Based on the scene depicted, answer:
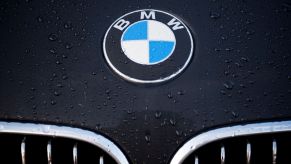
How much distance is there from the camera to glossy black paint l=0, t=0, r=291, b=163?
1.52 metres

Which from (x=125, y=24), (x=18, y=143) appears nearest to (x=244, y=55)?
(x=125, y=24)

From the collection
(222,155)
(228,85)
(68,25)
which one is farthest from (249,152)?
(68,25)

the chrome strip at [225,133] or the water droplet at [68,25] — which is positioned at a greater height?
the water droplet at [68,25]

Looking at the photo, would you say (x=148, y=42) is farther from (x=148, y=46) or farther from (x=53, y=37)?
(x=53, y=37)

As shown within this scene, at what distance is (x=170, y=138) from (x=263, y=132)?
1.16ft

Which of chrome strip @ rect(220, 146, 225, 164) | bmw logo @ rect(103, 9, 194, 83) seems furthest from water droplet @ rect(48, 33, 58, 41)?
chrome strip @ rect(220, 146, 225, 164)

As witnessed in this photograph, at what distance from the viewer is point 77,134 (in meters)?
1.50

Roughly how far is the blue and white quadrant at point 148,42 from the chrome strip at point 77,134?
1.14ft

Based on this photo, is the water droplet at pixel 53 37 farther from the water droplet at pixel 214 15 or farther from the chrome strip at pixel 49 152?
the water droplet at pixel 214 15

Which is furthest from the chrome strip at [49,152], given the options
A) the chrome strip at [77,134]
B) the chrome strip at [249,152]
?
the chrome strip at [249,152]

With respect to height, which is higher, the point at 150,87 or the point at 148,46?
the point at 148,46

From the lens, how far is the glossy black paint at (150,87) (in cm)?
152

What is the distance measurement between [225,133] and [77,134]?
1.86ft

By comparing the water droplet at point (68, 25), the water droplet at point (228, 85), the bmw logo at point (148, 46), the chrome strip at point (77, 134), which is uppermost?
the water droplet at point (68, 25)
